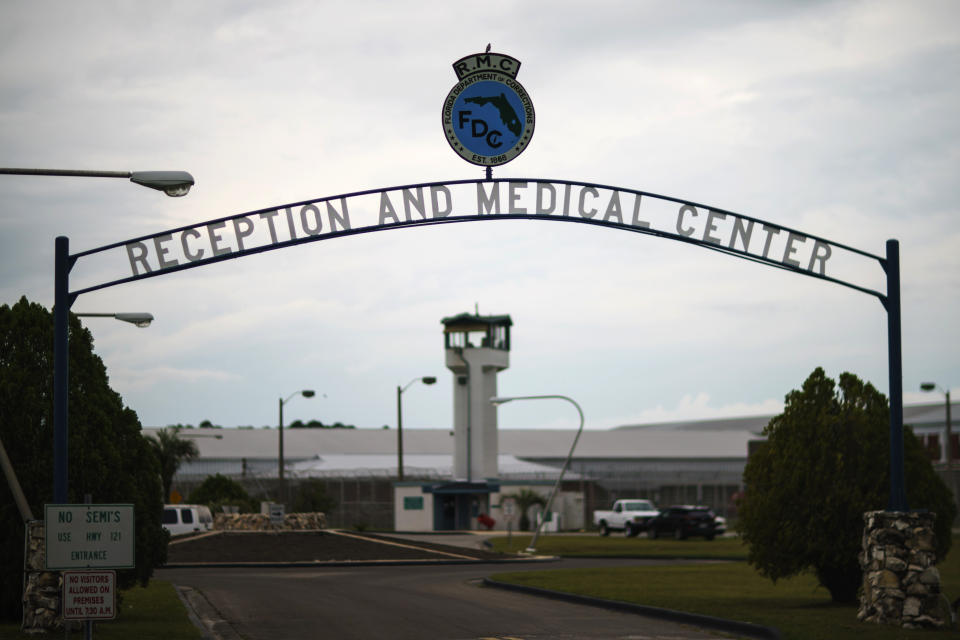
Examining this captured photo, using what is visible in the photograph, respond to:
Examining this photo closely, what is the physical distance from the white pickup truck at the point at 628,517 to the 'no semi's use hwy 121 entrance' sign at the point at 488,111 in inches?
1659

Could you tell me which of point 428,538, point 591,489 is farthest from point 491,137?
point 591,489

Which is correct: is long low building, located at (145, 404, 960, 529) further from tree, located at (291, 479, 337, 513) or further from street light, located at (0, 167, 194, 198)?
street light, located at (0, 167, 194, 198)

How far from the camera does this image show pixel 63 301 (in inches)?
664

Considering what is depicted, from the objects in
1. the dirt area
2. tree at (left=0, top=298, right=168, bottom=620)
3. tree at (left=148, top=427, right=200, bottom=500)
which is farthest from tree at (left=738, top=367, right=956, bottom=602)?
tree at (left=148, top=427, right=200, bottom=500)

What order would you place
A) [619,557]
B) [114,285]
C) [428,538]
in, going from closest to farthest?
[114,285] < [619,557] < [428,538]

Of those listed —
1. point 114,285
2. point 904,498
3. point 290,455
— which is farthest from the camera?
point 290,455

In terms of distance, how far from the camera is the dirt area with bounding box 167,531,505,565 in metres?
41.1

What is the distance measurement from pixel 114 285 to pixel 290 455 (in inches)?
2923

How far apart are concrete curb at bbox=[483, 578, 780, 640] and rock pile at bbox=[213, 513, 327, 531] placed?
85.5 feet

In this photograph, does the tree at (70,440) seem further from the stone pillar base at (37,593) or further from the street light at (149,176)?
the street light at (149,176)

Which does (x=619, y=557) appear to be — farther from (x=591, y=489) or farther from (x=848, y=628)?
(x=591, y=489)

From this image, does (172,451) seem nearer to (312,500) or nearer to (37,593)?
(312,500)

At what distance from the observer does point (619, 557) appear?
136ft

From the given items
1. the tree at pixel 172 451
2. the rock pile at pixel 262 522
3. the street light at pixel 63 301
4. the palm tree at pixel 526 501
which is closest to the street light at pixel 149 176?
the street light at pixel 63 301
